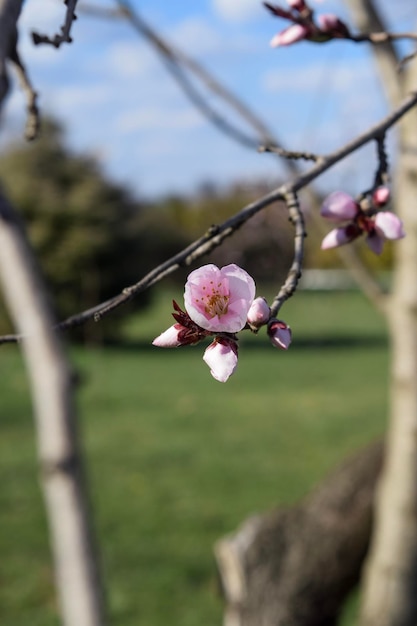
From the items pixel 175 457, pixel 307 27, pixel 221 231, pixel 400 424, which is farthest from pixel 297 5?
pixel 175 457

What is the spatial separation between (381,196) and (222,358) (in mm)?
446

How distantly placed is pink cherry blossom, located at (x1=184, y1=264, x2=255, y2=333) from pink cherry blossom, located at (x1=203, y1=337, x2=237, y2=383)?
0.02 metres

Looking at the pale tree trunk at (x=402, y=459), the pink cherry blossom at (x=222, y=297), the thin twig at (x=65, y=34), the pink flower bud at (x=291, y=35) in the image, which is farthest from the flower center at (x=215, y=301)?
the pale tree trunk at (x=402, y=459)

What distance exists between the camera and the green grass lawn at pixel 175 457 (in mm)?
5394

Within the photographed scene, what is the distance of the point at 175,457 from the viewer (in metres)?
8.52

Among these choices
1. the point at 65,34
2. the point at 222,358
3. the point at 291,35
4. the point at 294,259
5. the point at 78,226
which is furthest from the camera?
the point at 78,226

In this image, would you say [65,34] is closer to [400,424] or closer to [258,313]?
[258,313]

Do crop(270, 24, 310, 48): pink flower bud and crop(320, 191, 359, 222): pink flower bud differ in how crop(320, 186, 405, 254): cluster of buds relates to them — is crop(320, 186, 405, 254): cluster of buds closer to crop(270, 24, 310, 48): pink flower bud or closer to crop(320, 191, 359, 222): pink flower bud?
crop(320, 191, 359, 222): pink flower bud

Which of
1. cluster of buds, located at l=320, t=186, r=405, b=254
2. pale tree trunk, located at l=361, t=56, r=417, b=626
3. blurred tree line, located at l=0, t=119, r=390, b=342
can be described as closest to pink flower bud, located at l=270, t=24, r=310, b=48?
cluster of buds, located at l=320, t=186, r=405, b=254

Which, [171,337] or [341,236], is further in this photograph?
[341,236]

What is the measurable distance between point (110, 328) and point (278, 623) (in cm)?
1415

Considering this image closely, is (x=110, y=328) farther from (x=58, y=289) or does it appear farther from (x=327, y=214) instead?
(x=327, y=214)

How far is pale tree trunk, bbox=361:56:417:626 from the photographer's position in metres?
3.00

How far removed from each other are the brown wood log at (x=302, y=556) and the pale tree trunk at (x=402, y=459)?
1.37 feet
